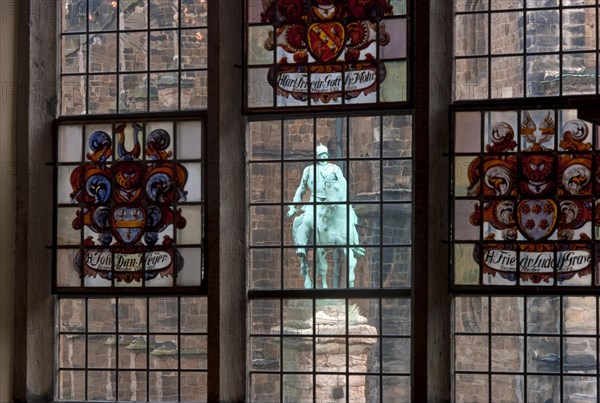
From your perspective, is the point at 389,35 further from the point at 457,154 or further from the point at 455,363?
the point at 455,363

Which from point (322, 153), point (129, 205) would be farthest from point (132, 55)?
point (322, 153)

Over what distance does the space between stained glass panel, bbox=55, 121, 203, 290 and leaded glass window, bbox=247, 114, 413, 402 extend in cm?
36

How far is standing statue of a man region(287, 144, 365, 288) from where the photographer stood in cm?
639

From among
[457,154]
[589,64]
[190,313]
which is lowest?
[190,313]

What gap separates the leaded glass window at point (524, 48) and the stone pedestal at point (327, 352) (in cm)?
136

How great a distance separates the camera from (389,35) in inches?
247

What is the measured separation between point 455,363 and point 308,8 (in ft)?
6.79

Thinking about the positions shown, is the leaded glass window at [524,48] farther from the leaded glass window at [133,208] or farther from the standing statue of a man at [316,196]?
the leaded glass window at [133,208]

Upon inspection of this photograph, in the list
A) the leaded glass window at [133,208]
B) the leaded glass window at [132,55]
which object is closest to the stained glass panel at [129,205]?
the leaded glass window at [133,208]

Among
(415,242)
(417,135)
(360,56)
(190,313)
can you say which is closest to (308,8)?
(360,56)

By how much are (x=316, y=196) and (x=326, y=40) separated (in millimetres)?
850

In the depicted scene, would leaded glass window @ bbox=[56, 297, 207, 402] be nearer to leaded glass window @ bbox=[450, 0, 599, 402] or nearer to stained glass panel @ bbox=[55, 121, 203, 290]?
stained glass panel @ bbox=[55, 121, 203, 290]

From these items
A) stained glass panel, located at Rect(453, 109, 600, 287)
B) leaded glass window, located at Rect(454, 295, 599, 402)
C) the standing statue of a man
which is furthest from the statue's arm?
leaded glass window, located at Rect(454, 295, 599, 402)

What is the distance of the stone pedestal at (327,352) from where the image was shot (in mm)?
6336
